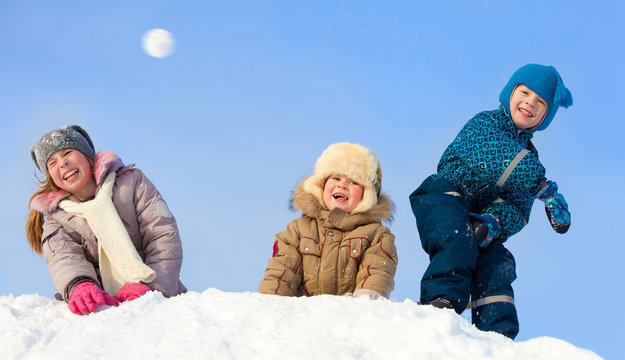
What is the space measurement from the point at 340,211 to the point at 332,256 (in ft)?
1.23

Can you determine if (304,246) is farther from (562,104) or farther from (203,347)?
(562,104)

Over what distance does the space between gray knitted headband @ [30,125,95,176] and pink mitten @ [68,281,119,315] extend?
4.12ft

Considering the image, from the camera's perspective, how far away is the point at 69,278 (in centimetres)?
418

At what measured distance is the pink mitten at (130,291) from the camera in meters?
4.19

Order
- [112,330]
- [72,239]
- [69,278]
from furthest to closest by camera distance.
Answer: [72,239]
[69,278]
[112,330]

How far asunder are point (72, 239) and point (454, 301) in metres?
2.91

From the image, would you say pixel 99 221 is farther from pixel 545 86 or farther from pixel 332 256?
pixel 545 86

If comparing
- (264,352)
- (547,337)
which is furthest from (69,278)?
(547,337)

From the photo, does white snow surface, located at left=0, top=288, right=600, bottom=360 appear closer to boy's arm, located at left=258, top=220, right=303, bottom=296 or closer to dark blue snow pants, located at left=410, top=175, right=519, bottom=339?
boy's arm, located at left=258, top=220, right=303, bottom=296

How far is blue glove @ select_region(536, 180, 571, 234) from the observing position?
469 centimetres

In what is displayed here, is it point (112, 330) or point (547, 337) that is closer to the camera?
point (547, 337)

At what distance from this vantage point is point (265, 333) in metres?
2.85

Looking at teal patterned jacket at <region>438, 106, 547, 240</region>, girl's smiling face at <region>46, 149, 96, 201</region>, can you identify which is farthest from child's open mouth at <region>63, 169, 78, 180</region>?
teal patterned jacket at <region>438, 106, 547, 240</region>

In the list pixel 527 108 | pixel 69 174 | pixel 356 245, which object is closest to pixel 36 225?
pixel 69 174
